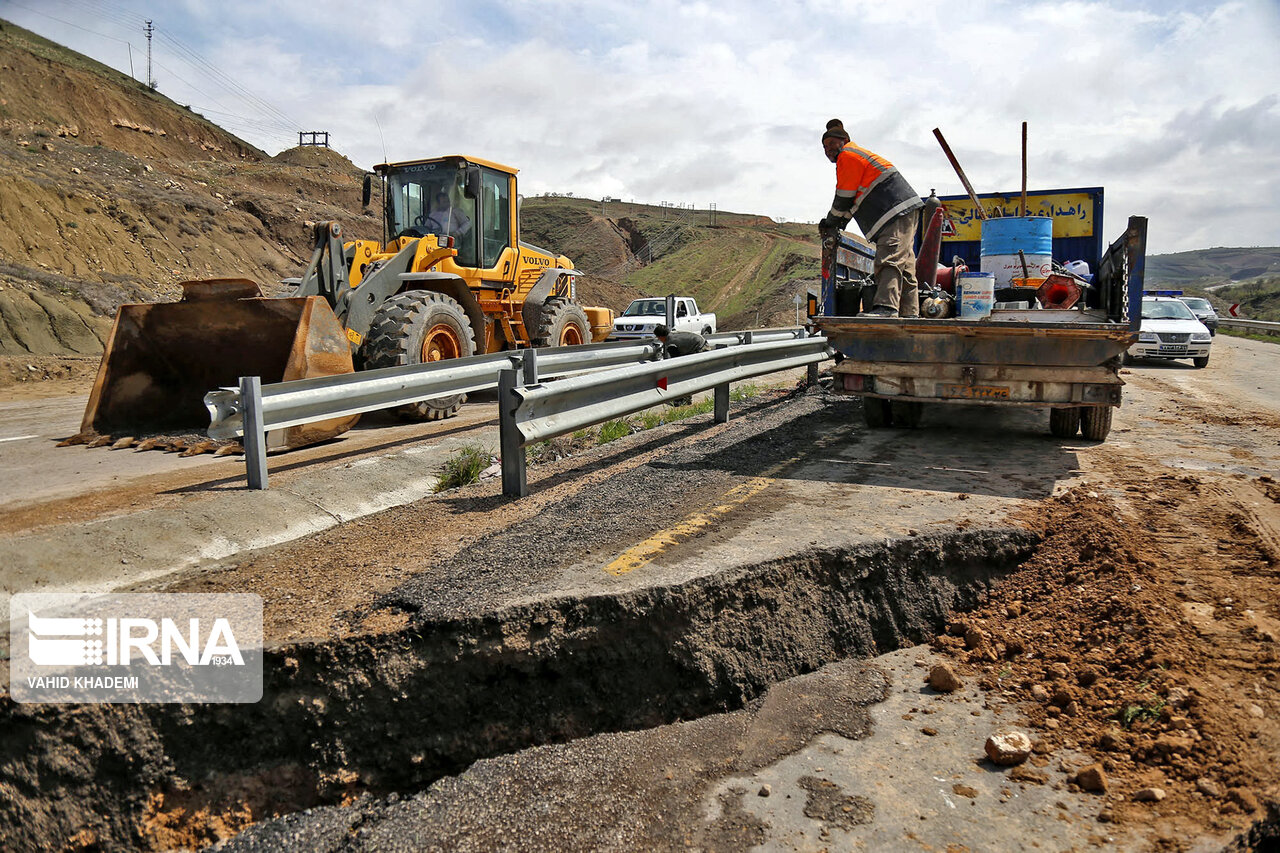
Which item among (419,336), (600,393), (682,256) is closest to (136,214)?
(419,336)

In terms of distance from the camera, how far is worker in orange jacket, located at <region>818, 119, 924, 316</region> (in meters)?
7.12

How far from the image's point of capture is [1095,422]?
6820 millimetres

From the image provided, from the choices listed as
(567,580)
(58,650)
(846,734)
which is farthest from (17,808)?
(846,734)

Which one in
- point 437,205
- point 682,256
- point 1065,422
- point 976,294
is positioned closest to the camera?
point 1065,422

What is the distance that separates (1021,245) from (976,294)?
111cm

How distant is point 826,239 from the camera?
25.6 feet

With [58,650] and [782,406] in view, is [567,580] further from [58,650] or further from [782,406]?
[782,406]

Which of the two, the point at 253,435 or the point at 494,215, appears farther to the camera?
the point at 494,215

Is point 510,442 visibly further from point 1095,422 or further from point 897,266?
point 1095,422

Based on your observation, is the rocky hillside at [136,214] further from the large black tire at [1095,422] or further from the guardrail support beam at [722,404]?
the large black tire at [1095,422]

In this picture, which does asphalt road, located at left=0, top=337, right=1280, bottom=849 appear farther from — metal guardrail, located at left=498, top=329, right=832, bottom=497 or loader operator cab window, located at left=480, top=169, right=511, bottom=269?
loader operator cab window, located at left=480, top=169, right=511, bottom=269

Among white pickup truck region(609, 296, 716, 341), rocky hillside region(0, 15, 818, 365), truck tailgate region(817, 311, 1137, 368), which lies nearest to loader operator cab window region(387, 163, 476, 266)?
truck tailgate region(817, 311, 1137, 368)

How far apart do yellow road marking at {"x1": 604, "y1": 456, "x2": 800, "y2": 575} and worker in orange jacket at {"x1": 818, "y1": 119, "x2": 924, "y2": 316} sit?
2.84m

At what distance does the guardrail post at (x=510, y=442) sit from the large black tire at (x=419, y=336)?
10.2ft
